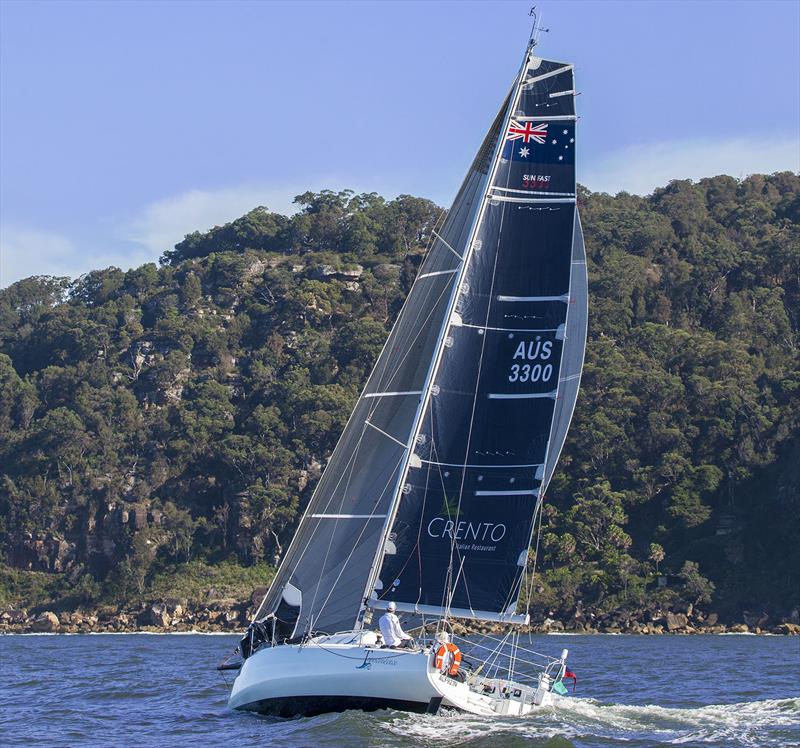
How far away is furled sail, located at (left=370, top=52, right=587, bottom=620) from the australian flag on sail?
15mm

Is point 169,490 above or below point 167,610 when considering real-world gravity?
above

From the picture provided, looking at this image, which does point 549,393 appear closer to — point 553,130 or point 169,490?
point 553,130

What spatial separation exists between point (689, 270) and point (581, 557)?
31976mm

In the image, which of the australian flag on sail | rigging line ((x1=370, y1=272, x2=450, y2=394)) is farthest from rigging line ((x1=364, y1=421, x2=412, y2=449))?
the australian flag on sail

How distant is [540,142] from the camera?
20266mm

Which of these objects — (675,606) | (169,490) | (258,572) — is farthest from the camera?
(169,490)

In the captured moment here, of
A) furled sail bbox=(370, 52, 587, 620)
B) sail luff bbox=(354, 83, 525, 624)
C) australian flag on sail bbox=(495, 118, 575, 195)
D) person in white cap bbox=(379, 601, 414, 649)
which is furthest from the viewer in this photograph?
australian flag on sail bbox=(495, 118, 575, 195)

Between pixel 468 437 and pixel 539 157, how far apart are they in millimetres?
4348

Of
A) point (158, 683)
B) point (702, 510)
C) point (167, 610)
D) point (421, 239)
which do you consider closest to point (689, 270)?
point (421, 239)

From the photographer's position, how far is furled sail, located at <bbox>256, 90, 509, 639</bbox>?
19.3m

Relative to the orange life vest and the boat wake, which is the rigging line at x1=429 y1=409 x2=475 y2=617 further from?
the boat wake

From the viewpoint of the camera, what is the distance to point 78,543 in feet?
239

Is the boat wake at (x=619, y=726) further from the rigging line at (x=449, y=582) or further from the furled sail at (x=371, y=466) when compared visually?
the furled sail at (x=371, y=466)

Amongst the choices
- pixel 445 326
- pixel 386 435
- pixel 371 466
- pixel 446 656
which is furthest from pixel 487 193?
pixel 446 656
